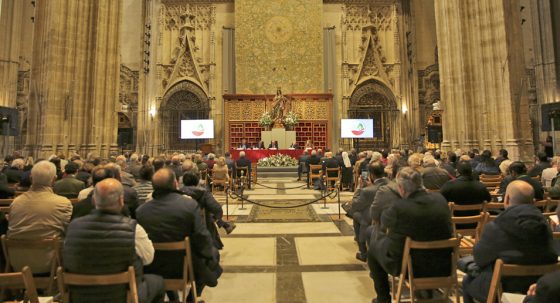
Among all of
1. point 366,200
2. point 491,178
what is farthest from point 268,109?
point 366,200

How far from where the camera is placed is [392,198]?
305 centimetres

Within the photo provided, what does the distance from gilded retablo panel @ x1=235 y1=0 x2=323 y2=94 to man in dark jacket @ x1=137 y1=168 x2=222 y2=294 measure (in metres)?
17.2

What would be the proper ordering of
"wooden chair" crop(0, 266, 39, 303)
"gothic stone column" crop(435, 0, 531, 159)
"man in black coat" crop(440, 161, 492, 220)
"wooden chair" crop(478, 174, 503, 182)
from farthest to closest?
"gothic stone column" crop(435, 0, 531, 159), "wooden chair" crop(478, 174, 503, 182), "man in black coat" crop(440, 161, 492, 220), "wooden chair" crop(0, 266, 39, 303)

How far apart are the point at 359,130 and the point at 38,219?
1582 cm

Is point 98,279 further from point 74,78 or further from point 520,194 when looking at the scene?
point 74,78

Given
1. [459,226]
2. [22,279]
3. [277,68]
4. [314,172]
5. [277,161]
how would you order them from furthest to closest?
[277,68], [277,161], [314,172], [459,226], [22,279]

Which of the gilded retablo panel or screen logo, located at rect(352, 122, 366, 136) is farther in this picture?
the gilded retablo panel

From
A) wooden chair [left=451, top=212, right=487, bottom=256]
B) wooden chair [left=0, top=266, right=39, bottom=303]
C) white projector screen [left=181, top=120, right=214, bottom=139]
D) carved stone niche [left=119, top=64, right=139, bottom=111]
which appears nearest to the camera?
wooden chair [left=0, top=266, right=39, bottom=303]

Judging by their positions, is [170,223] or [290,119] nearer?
[170,223]

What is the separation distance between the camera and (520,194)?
208cm

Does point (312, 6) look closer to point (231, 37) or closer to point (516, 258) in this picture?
point (231, 37)

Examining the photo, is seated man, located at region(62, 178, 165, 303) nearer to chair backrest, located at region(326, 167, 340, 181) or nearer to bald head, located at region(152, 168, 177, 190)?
bald head, located at region(152, 168, 177, 190)

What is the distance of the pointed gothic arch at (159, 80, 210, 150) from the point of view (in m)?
19.5

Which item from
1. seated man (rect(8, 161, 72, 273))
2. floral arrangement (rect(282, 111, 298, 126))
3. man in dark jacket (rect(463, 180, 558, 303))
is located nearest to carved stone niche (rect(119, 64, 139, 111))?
floral arrangement (rect(282, 111, 298, 126))
